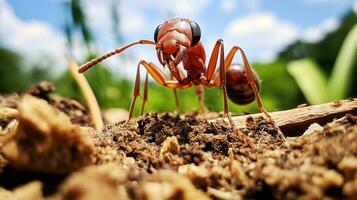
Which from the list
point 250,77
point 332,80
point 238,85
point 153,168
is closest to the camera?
point 153,168

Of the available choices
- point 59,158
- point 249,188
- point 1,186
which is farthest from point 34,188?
point 249,188

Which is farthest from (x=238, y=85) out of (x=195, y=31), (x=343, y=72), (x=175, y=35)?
(x=343, y=72)

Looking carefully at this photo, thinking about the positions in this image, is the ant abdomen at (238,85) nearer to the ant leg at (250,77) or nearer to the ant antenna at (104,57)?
the ant leg at (250,77)

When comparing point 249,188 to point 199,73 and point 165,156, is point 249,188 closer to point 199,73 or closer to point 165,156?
point 165,156

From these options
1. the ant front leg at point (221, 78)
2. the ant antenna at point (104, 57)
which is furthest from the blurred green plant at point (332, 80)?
the ant antenna at point (104, 57)

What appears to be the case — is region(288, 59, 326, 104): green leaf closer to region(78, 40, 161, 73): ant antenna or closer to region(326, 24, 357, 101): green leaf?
region(326, 24, 357, 101): green leaf

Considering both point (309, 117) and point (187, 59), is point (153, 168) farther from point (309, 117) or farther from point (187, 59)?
point (187, 59)
